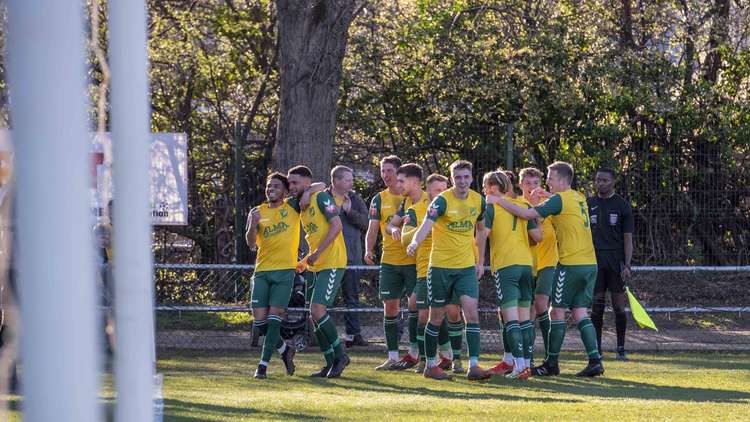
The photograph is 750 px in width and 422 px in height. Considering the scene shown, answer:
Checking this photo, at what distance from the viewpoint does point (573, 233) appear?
11.0 m

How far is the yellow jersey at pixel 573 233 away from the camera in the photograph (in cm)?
1101

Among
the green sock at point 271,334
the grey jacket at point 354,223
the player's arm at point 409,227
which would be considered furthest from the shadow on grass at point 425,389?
the grey jacket at point 354,223

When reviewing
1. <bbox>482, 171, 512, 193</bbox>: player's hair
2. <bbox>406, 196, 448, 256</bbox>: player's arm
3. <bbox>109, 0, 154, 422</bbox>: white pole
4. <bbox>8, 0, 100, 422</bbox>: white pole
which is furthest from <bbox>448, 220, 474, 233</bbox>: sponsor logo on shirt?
<bbox>8, 0, 100, 422</bbox>: white pole

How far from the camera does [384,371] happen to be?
11.6 metres

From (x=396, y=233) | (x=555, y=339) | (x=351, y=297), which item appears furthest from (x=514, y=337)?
(x=351, y=297)

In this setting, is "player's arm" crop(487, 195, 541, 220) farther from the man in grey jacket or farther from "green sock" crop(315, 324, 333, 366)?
the man in grey jacket

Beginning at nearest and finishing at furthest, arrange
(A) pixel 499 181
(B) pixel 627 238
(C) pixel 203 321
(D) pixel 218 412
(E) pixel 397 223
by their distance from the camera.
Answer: (D) pixel 218 412, (A) pixel 499 181, (E) pixel 397 223, (B) pixel 627 238, (C) pixel 203 321

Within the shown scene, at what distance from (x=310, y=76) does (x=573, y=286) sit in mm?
5309

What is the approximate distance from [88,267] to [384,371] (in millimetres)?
9480

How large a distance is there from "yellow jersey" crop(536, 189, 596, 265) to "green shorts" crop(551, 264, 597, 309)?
0.07 m

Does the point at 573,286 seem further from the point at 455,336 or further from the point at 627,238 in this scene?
the point at 627,238

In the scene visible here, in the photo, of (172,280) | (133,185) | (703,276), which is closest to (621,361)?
(703,276)

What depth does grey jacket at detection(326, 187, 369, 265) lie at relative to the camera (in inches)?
547

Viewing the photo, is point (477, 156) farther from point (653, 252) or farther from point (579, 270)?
point (579, 270)
